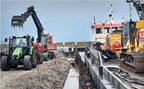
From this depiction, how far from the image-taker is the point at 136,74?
1320 cm

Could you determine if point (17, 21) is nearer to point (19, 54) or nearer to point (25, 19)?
point (25, 19)

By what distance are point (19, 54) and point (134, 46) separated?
878 centimetres

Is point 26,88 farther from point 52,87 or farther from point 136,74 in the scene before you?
point 136,74

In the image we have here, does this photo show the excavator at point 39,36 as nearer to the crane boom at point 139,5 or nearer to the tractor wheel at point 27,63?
the tractor wheel at point 27,63

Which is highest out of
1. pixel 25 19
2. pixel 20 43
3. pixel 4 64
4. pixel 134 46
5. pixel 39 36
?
pixel 25 19

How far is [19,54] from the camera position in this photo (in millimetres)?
23281

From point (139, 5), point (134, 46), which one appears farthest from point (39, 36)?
point (134, 46)

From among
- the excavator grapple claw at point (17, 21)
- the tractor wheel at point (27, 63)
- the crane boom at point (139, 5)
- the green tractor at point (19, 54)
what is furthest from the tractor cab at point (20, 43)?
the crane boom at point (139, 5)

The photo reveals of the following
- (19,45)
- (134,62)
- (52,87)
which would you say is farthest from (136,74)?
(19,45)

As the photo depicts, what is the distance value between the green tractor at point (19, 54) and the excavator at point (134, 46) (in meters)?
6.97

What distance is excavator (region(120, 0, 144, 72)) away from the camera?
525 inches

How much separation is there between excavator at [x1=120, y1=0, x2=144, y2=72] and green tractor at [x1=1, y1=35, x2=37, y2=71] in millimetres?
6970

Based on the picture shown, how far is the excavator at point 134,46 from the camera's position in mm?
13344

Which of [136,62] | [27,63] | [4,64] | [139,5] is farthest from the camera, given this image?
[4,64]
